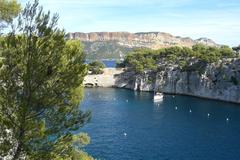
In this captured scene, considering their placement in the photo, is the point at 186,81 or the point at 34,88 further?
the point at 186,81

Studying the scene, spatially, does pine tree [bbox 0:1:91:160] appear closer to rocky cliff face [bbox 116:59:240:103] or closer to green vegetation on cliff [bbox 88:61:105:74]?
rocky cliff face [bbox 116:59:240:103]

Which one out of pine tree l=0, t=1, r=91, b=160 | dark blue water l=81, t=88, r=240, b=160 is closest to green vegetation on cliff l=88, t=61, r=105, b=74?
dark blue water l=81, t=88, r=240, b=160

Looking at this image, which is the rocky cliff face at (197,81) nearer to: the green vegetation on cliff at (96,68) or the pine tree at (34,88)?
the green vegetation on cliff at (96,68)

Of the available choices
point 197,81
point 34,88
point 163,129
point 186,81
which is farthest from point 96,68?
point 34,88

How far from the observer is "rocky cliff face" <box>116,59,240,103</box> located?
132625 millimetres

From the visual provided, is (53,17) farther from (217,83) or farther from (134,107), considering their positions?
(217,83)

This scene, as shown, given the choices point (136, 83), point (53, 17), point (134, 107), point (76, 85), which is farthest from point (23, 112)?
point (136, 83)

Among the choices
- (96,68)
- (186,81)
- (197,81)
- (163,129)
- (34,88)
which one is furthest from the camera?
(96,68)

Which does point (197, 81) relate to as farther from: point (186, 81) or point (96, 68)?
point (96, 68)

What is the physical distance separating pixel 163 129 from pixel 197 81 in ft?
209

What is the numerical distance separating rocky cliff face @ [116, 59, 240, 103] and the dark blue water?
5374 millimetres

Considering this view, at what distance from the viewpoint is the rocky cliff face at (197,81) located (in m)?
133

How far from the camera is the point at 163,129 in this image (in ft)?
295

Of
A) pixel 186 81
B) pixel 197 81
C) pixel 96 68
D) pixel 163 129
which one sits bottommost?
pixel 163 129
